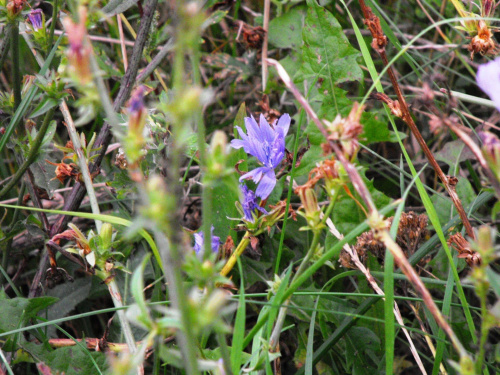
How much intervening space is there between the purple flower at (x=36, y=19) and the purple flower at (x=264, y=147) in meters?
0.60

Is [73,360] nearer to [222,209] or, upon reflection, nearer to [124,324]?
[124,324]

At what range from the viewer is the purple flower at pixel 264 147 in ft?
4.11

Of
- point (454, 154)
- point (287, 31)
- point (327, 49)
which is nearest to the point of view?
point (327, 49)

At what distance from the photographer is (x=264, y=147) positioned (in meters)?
1.28

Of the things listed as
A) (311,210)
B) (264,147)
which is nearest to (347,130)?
(311,210)

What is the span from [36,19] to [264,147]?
2.26 ft

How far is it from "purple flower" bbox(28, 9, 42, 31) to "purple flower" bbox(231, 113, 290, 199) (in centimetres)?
60

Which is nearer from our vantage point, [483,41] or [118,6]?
[483,41]

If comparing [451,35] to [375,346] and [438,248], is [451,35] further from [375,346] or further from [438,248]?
[375,346]

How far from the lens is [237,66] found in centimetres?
212

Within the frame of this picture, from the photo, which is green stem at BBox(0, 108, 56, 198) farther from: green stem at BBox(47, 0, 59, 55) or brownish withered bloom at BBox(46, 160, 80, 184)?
green stem at BBox(47, 0, 59, 55)

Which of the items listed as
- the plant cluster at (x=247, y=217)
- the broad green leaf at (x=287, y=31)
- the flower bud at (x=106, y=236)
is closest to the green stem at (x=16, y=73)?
the plant cluster at (x=247, y=217)

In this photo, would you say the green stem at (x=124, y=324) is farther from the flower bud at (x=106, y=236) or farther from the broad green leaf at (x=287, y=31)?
the broad green leaf at (x=287, y=31)

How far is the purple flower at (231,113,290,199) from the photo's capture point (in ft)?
4.11
